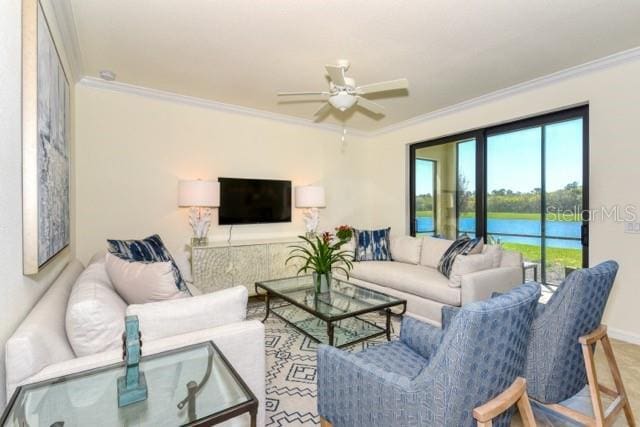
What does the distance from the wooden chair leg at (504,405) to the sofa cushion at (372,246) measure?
308 cm

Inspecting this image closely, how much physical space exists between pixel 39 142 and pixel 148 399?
1.27 meters

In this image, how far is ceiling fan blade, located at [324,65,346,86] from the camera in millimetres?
2363

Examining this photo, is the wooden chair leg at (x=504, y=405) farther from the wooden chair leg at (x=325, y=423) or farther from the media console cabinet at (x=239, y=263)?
the media console cabinet at (x=239, y=263)

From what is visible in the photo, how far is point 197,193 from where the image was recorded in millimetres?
3594

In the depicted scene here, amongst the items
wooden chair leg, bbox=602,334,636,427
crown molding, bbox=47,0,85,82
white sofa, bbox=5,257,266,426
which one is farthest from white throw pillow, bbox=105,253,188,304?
wooden chair leg, bbox=602,334,636,427

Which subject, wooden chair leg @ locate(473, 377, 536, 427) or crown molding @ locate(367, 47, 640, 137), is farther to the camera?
crown molding @ locate(367, 47, 640, 137)

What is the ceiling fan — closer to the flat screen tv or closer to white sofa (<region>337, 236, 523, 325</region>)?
white sofa (<region>337, 236, 523, 325</region>)

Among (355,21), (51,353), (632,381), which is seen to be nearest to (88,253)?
(51,353)

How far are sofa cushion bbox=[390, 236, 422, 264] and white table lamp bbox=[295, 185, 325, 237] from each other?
3.84 feet

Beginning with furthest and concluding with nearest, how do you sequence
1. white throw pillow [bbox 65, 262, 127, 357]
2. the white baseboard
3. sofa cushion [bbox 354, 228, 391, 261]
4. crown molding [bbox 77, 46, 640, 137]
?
sofa cushion [bbox 354, 228, 391, 261] → crown molding [bbox 77, 46, 640, 137] → the white baseboard → white throw pillow [bbox 65, 262, 127, 357]

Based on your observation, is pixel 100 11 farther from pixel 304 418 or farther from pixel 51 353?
pixel 304 418

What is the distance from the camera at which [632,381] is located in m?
2.15

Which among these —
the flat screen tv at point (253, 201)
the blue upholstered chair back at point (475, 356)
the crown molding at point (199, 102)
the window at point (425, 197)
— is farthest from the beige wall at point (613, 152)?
the flat screen tv at point (253, 201)

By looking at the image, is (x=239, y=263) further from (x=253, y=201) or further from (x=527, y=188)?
(x=527, y=188)
